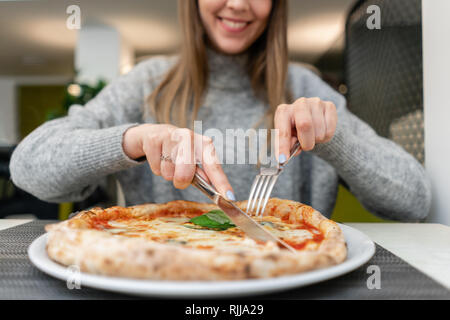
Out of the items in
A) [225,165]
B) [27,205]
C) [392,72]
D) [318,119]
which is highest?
[392,72]

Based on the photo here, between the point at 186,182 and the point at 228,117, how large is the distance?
850 mm

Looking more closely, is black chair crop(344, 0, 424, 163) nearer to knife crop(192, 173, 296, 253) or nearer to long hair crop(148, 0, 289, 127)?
long hair crop(148, 0, 289, 127)

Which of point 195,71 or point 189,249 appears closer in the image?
point 189,249

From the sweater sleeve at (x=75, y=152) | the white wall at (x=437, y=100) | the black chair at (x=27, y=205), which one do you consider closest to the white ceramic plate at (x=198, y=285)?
the sweater sleeve at (x=75, y=152)

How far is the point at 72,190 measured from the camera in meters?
1.24

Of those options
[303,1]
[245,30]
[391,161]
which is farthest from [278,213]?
[303,1]

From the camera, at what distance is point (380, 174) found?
1170 millimetres

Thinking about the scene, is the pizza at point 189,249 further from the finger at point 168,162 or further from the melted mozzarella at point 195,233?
the finger at point 168,162

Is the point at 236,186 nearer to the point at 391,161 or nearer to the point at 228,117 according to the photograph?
the point at 228,117

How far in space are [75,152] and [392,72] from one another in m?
1.26

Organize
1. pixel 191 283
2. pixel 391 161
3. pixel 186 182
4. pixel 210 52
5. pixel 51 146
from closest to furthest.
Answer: pixel 191 283
pixel 186 182
pixel 51 146
pixel 391 161
pixel 210 52

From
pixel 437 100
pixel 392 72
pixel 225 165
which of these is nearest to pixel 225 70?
pixel 225 165

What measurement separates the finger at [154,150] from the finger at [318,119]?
0.37 meters

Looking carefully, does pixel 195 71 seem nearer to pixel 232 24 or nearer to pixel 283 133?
pixel 232 24
